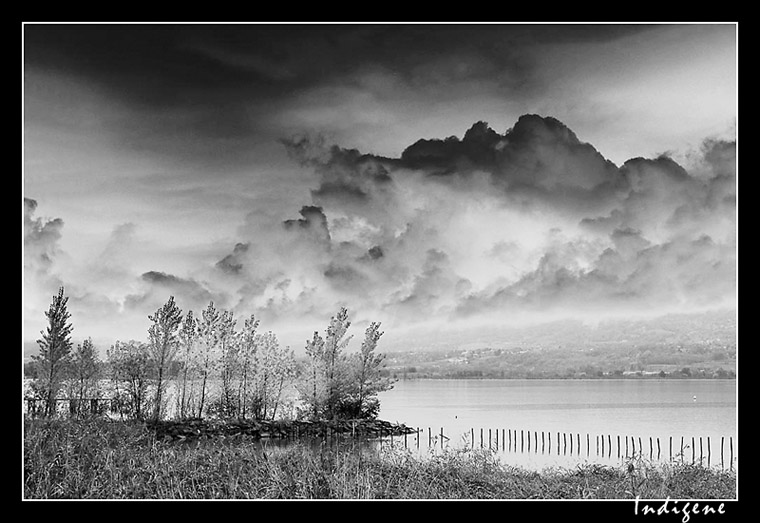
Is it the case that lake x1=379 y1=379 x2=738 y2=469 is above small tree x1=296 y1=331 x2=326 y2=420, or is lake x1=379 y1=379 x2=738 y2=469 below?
below

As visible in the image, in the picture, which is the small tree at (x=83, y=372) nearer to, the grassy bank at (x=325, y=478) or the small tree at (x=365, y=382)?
the small tree at (x=365, y=382)

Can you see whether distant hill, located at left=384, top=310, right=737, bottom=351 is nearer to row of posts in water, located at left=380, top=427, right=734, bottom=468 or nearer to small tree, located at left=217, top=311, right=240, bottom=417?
row of posts in water, located at left=380, top=427, right=734, bottom=468

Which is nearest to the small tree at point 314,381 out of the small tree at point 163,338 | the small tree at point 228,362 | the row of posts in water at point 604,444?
the small tree at point 228,362

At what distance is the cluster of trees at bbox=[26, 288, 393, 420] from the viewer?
50.4ft

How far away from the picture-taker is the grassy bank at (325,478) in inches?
248

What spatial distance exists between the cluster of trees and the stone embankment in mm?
297

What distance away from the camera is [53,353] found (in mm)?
13133

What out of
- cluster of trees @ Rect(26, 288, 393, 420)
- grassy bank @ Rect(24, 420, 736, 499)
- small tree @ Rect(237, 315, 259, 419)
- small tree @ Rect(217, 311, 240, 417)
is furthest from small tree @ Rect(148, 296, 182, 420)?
grassy bank @ Rect(24, 420, 736, 499)

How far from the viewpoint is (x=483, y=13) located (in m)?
6.15

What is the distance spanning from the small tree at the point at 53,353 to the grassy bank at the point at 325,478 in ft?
17.4

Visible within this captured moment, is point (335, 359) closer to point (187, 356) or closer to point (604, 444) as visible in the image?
point (187, 356)

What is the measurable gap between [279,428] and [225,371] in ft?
6.03

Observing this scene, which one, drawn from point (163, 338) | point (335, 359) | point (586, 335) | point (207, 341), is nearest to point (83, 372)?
point (163, 338)

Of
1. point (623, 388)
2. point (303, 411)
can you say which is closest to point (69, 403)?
point (303, 411)
